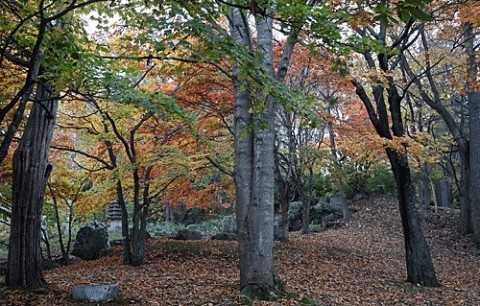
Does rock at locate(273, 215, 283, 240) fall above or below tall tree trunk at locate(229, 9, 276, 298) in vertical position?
below

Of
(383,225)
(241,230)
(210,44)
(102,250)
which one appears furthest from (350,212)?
(210,44)

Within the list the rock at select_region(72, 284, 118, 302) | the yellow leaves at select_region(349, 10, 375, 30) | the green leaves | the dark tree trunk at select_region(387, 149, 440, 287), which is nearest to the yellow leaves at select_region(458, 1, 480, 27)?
the dark tree trunk at select_region(387, 149, 440, 287)

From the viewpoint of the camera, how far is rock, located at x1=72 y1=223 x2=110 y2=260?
12.0 metres

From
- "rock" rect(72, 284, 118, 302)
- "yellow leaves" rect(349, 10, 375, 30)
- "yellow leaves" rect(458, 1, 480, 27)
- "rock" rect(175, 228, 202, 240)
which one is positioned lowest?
"rock" rect(72, 284, 118, 302)

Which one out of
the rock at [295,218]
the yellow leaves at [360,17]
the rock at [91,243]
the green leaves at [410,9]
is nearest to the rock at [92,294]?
the yellow leaves at [360,17]

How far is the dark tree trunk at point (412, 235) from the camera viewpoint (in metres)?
7.80

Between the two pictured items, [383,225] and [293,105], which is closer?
[293,105]

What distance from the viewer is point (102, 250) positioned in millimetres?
12062

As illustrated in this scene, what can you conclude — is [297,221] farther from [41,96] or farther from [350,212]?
[41,96]

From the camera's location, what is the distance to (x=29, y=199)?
5992mm

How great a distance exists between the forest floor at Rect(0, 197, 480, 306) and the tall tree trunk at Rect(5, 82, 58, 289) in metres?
0.33

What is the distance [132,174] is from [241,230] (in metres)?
4.50

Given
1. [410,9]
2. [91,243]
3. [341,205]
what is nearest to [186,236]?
[91,243]

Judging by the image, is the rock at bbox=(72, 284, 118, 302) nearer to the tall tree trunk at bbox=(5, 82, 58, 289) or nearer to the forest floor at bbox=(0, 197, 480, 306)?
the forest floor at bbox=(0, 197, 480, 306)
